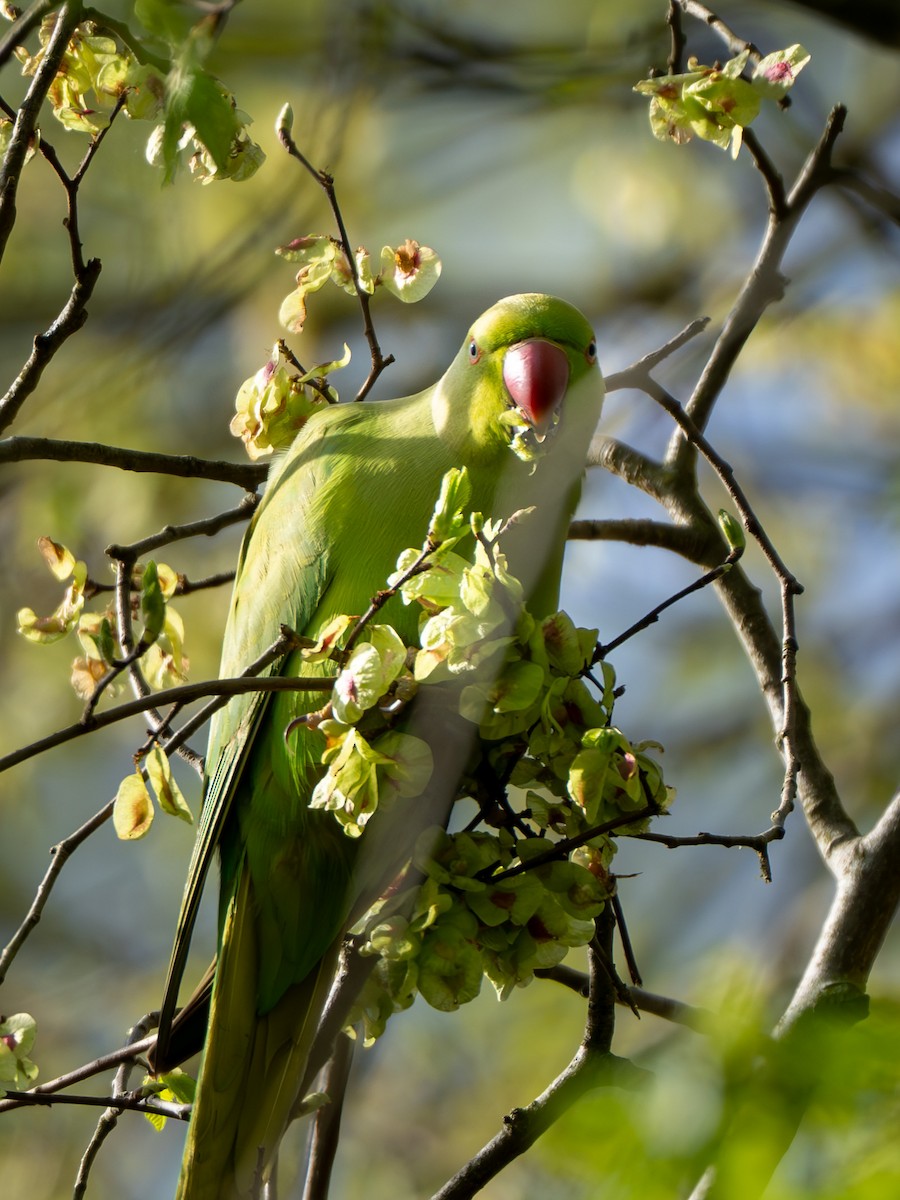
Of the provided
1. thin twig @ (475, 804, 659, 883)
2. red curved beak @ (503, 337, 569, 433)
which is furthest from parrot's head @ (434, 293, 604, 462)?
thin twig @ (475, 804, 659, 883)

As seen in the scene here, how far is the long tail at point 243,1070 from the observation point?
1.76m

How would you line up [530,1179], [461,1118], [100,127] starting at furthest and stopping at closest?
[461,1118]
[530,1179]
[100,127]

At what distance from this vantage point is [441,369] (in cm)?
409

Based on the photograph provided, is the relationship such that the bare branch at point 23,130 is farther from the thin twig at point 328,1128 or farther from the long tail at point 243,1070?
the thin twig at point 328,1128

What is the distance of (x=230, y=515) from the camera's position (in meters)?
2.10

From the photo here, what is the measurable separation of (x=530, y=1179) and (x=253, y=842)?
2183 mm

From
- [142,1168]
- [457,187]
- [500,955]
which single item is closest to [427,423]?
[500,955]

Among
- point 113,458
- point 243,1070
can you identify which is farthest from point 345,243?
point 243,1070

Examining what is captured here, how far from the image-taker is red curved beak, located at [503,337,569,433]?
76.3 inches

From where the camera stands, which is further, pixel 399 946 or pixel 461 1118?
pixel 461 1118

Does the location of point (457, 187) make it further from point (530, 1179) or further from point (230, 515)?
point (530, 1179)

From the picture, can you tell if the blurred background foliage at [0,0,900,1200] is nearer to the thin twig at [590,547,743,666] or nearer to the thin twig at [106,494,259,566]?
the thin twig at [106,494,259,566]

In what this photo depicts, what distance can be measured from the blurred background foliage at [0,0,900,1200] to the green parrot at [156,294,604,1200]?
2.70 ft

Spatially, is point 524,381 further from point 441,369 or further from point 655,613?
point 441,369
